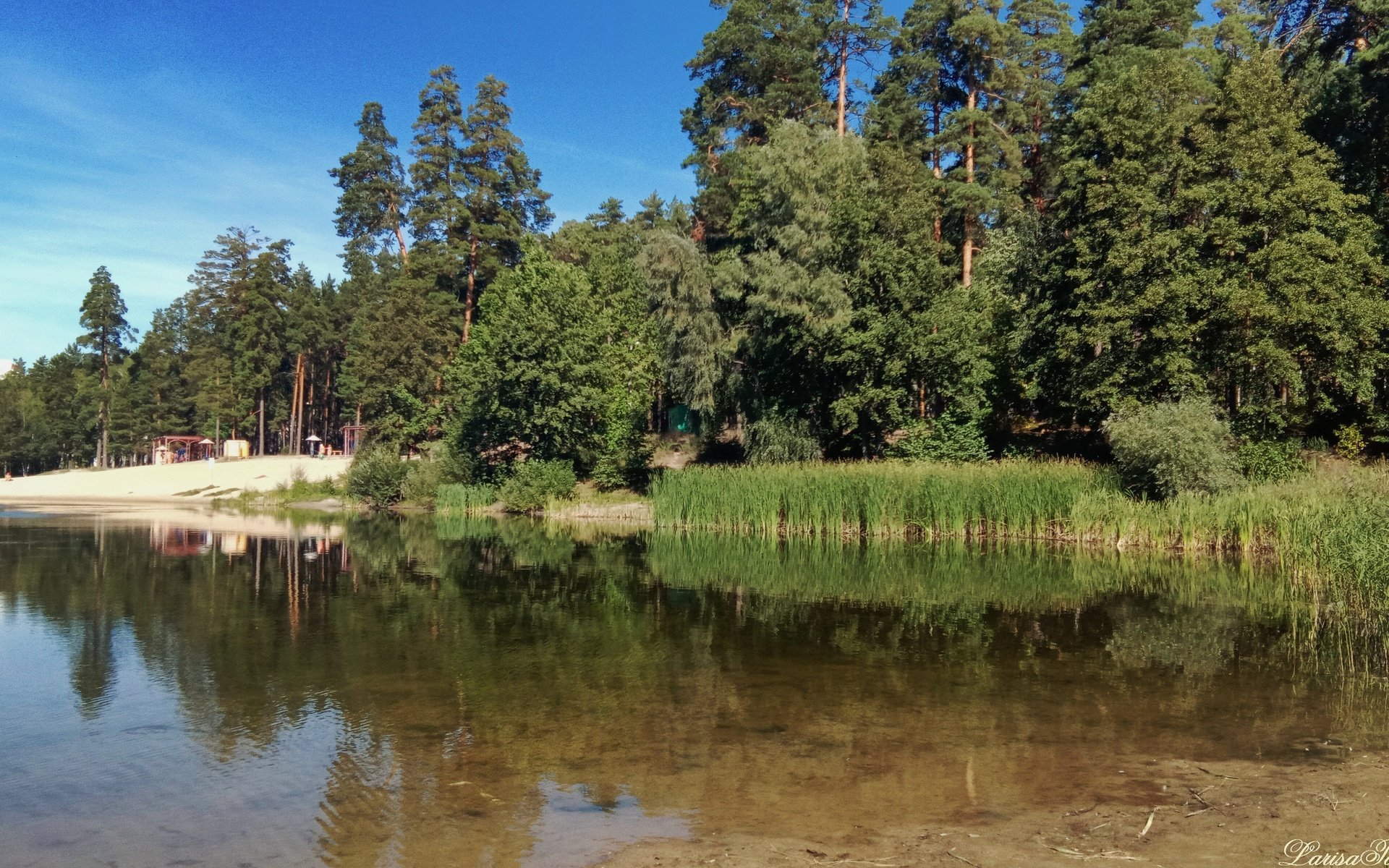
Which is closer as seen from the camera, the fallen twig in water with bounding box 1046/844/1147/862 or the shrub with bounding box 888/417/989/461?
the fallen twig in water with bounding box 1046/844/1147/862

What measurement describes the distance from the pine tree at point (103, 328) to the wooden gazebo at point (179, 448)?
437 cm

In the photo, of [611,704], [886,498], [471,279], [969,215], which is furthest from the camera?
[471,279]

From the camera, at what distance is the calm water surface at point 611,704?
654 centimetres

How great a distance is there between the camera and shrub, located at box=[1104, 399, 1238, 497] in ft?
80.1

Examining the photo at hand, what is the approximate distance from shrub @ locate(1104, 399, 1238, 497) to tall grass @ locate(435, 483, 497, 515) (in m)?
27.4

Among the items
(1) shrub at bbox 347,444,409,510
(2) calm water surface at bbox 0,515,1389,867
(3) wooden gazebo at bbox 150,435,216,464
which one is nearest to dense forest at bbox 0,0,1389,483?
→ (1) shrub at bbox 347,444,409,510

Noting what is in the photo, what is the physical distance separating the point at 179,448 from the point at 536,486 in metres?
59.0

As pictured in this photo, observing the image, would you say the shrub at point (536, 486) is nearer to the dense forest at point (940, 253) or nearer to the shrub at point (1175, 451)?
the dense forest at point (940, 253)

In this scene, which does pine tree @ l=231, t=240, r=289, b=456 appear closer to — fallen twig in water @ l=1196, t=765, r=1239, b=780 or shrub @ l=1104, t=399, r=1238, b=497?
shrub @ l=1104, t=399, r=1238, b=497

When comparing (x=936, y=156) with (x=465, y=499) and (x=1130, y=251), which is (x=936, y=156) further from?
(x=465, y=499)

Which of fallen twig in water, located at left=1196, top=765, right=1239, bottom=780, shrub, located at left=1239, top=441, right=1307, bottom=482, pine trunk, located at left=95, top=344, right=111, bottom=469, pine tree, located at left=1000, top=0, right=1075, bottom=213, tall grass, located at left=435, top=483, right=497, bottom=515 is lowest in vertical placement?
fallen twig in water, located at left=1196, top=765, right=1239, bottom=780

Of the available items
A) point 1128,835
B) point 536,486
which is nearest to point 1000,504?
point 536,486

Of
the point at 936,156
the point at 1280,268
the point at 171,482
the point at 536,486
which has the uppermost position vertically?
the point at 936,156

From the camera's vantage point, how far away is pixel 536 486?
135ft
